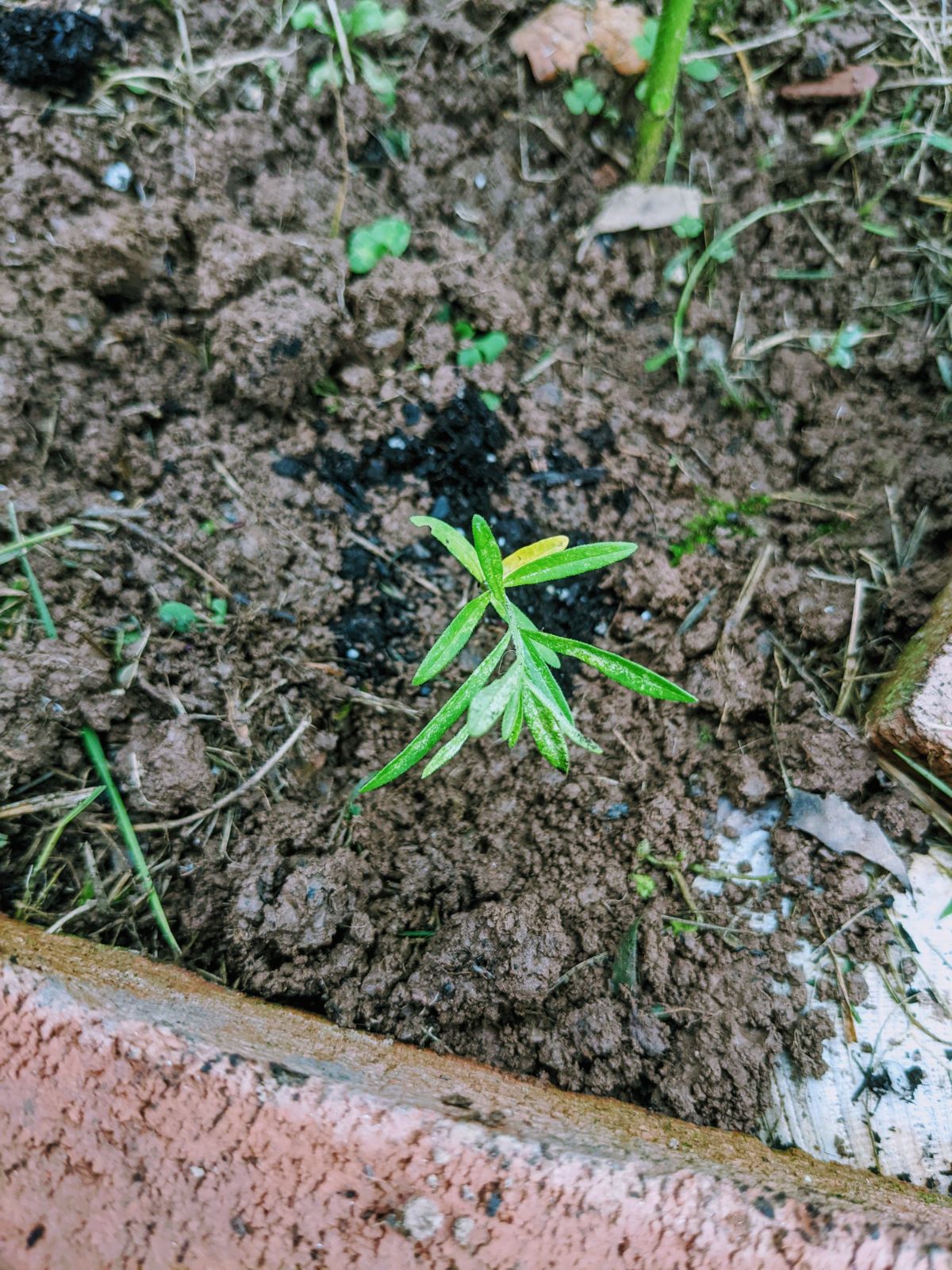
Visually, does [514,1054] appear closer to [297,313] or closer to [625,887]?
[625,887]

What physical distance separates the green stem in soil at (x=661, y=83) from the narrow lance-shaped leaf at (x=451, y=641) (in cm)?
127

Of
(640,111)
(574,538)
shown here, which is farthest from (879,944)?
→ (640,111)

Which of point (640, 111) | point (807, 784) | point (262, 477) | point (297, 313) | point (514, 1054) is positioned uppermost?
point (640, 111)

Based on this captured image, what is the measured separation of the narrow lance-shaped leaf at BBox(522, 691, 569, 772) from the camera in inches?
47.3

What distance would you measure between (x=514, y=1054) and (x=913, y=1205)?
0.58 m

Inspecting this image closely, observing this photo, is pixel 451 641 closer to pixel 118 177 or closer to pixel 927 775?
pixel 927 775

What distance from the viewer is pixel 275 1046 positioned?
3.57ft

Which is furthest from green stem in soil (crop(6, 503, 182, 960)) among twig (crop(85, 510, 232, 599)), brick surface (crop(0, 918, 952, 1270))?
brick surface (crop(0, 918, 952, 1270))

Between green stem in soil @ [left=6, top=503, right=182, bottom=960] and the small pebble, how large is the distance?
0.75m

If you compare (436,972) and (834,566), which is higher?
(834,566)

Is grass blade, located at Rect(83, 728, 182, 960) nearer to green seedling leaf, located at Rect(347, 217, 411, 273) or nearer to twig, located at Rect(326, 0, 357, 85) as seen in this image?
green seedling leaf, located at Rect(347, 217, 411, 273)

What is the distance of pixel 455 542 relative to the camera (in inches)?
51.2

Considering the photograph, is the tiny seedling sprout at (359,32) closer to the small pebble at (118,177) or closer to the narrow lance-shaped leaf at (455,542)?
the small pebble at (118,177)

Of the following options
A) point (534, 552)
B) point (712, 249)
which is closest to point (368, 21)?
point (712, 249)
